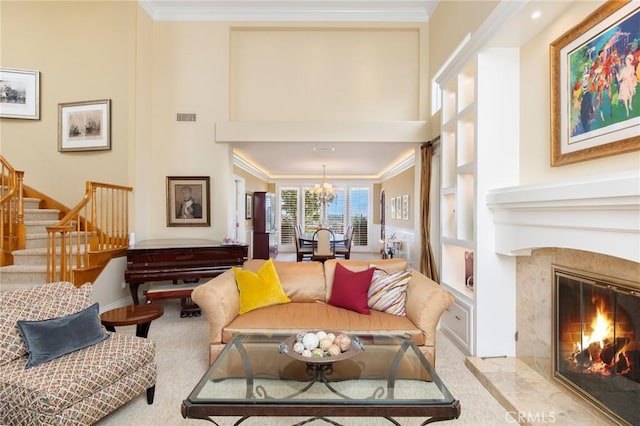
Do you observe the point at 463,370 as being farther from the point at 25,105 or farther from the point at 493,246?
the point at 25,105

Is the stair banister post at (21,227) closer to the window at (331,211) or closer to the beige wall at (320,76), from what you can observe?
the beige wall at (320,76)

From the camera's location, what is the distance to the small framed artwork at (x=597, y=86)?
1743mm

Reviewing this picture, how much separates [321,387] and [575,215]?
1818 millimetres

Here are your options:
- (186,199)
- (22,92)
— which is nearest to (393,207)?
(186,199)

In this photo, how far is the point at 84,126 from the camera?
481cm

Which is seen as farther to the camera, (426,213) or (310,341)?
(426,213)

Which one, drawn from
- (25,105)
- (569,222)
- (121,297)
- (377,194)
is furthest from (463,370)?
(377,194)

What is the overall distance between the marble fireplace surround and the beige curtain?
1803 mm

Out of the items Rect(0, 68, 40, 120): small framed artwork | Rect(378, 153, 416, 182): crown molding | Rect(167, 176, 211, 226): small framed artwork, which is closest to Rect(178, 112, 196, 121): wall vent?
Rect(167, 176, 211, 226): small framed artwork

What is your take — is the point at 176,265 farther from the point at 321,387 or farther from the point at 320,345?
the point at 321,387

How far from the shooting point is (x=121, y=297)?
4.39 metres

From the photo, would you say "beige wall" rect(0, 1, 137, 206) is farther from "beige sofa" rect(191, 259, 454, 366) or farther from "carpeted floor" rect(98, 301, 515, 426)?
"beige sofa" rect(191, 259, 454, 366)

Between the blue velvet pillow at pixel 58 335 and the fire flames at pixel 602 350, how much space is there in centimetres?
325

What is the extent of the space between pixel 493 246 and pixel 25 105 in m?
6.81
